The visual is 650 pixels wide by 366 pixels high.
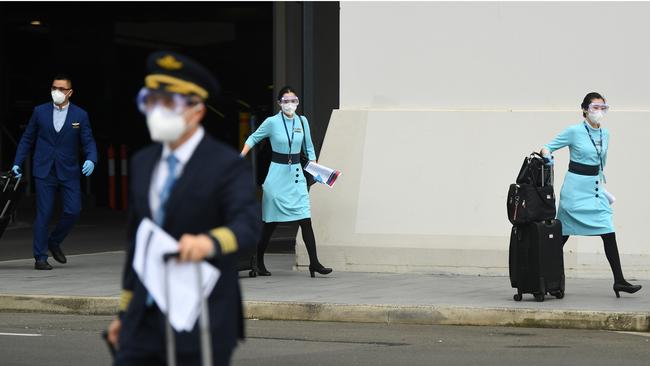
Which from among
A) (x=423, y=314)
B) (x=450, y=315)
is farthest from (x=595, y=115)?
(x=423, y=314)

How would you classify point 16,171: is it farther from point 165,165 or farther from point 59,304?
point 165,165

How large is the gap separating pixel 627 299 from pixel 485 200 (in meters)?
2.46

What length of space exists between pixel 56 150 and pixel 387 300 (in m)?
4.28

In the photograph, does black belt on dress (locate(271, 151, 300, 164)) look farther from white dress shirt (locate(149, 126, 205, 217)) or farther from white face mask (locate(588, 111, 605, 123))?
white dress shirt (locate(149, 126, 205, 217))

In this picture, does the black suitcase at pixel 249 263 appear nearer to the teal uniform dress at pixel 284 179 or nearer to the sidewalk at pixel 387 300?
the sidewalk at pixel 387 300

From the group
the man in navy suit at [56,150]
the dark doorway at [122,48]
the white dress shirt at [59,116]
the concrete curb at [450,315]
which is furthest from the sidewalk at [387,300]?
the dark doorway at [122,48]

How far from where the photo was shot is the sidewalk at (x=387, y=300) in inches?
395

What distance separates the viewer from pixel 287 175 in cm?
1251

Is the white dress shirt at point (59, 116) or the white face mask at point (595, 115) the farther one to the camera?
the white dress shirt at point (59, 116)

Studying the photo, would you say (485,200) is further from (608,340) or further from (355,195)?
(608,340)

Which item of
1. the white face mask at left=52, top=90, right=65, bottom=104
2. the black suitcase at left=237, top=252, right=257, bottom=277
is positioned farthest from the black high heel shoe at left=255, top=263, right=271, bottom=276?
the white face mask at left=52, top=90, right=65, bottom=104

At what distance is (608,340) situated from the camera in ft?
30.5

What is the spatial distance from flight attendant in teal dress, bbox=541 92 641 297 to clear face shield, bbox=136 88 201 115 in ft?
22.6

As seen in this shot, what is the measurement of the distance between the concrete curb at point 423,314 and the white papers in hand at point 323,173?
2170 millimetres
